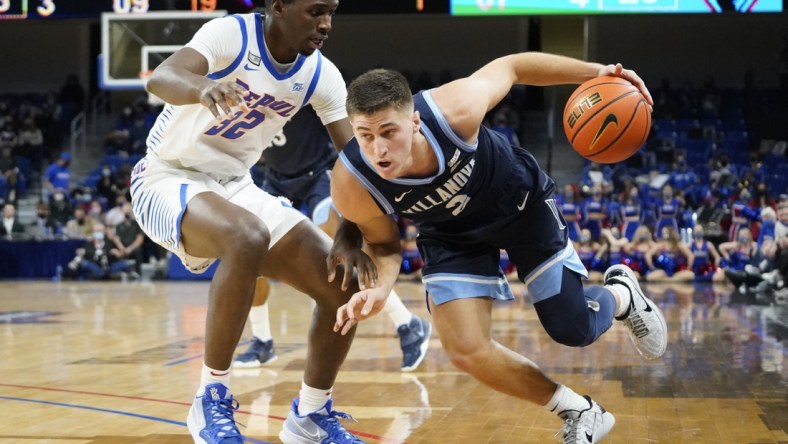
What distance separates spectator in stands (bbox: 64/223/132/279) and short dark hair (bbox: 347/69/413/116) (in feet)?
44.3

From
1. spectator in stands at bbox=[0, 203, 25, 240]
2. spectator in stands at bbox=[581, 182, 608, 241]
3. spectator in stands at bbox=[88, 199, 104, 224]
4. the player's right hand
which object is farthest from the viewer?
spectator in stands at bbox=[88, 199, 104, 224]

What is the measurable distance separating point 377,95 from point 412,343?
305cm

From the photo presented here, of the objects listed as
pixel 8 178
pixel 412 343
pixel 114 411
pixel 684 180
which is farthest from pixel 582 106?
pixel 8 178

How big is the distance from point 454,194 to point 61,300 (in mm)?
9279

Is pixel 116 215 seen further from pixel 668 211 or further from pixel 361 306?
pixel 361 306

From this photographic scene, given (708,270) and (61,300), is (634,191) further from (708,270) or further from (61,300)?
(61,300)

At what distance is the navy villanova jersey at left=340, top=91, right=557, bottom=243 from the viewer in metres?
3.47

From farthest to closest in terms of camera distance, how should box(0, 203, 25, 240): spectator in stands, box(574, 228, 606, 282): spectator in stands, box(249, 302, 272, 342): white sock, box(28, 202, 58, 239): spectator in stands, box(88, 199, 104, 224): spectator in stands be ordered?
box(28, 202, 58, 239): spectator in stands, box(88, 199, 104, 224): spectator in stands, box(0, 203, 25, 240): spectator in stands, box(574, 228, 606, 282): spectator in stands, box(249, 302, 272, 342): white sock

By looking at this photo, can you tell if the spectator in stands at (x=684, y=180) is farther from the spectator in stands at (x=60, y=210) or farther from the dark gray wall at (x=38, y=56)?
the dark gray wall at (x=38, y=56)

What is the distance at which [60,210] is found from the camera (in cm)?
1733

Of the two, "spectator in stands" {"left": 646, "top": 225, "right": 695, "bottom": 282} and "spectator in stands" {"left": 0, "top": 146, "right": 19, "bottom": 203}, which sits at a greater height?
"spectator in stands" {"left": 0, "top": 146, "right": 19, "bottom": 203}

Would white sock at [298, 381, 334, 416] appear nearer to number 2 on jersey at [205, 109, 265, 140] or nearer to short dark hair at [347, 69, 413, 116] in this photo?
number 2 on jersey at [205, 109, 265, 140]

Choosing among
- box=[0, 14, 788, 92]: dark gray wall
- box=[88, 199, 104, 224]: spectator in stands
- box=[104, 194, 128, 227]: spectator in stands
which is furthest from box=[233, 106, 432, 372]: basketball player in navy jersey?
box=[0, 14, 788, 92]: dark gray wall

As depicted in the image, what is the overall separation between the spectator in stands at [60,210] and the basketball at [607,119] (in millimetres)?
14662
